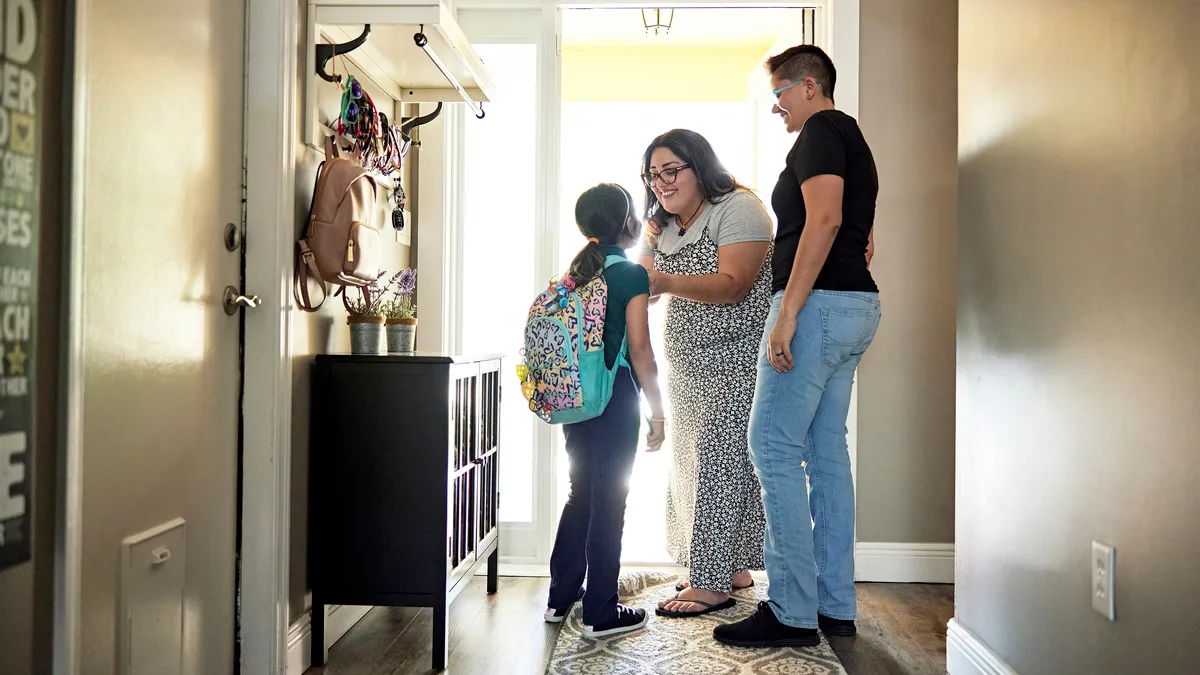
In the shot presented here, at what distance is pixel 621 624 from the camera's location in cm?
236

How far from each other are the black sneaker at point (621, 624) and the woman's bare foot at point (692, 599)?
0.13 m

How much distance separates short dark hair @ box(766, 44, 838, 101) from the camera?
225 cm

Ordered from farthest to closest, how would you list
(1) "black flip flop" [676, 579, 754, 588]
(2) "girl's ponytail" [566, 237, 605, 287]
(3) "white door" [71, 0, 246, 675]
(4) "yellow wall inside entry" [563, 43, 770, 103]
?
(4) "yellow wall inside entry" [563, 43, 770, 103] → (1) "black flip flop" [676, 579, 754, 588] → (2) "girl's ponytail" [566, 237, 605, 287] → (3) "white door" [71, 0, 246, 675]

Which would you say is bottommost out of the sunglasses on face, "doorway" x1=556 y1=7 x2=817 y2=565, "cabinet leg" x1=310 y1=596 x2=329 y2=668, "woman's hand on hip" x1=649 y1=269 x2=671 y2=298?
"cabinet leg" x1=310 y1=596 x2=329 y2=668

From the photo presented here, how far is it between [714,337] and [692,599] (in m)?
0.75

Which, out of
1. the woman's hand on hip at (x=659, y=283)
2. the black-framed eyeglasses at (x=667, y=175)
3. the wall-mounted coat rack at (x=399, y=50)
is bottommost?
the woman's hand on hip at (x=659, y=283)

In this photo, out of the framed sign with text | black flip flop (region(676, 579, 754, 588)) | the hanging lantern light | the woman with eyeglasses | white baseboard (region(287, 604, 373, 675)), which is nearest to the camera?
the framed sign with text

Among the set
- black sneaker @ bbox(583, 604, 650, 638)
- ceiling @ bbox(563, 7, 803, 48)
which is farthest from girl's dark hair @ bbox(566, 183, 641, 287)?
ceiling @ bbox(563, 7, 803, 48)

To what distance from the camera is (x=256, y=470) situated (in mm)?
1927

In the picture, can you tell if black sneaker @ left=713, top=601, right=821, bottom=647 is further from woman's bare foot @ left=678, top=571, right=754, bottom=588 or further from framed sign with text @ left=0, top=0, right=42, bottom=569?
framed sign with text @ left=0, top=0, right=42, bottom=569

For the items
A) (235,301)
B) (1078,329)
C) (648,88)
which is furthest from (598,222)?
(648,88)

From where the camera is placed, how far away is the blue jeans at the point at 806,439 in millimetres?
2127

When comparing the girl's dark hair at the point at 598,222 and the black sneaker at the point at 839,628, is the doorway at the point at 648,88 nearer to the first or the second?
the black sneaker at the point at 839,628

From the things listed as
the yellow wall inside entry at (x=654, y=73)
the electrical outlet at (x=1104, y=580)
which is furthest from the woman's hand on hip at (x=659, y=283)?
the yellow wall inside entry at (x=654, y=73)
